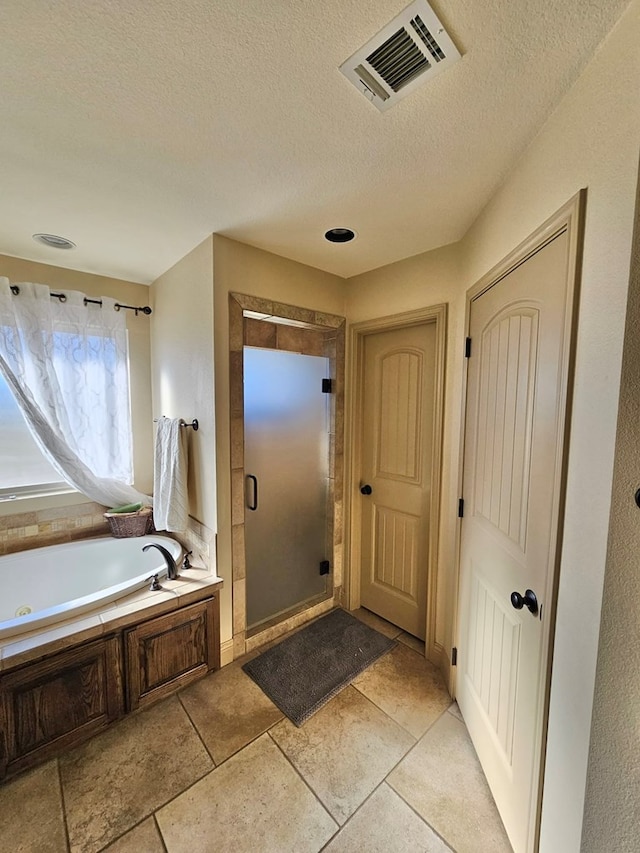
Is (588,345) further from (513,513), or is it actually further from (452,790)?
(452,790)

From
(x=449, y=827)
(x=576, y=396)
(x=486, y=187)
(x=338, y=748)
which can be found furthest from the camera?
(x=338, y=748)

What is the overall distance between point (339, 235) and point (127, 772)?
270cm

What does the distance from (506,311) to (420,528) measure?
143cm

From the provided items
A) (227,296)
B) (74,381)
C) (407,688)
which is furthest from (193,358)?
(407,688)

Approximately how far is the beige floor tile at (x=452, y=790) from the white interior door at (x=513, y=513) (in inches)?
2.4

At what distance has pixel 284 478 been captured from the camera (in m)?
2.36

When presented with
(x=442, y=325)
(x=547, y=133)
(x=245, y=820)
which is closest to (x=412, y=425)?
(x=442, y=325)

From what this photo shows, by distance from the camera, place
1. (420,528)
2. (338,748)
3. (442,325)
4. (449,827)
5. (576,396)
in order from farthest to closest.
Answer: (420,528) < (442,325) < (338,748) < (449,827) < (576,396)

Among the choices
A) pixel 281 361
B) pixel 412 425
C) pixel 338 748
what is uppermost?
pixel 281 361

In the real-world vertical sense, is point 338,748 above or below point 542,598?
below

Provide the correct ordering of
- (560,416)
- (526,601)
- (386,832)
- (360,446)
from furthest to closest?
(360,446)
(386,832)
(526,601)
(560,416)

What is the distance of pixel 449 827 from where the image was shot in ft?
4.11

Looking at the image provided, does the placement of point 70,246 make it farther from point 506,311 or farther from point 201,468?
point 506,311

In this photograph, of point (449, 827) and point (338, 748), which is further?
point (338, 748)
